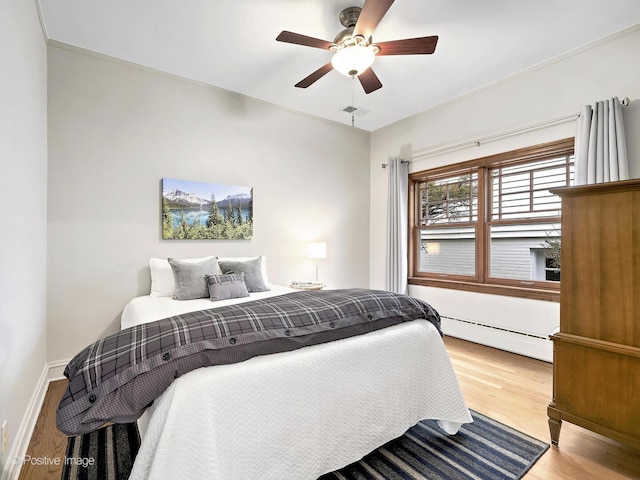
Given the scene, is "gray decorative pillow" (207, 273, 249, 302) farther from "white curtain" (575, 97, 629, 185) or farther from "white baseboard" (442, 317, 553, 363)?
"white curtain" (575, 97, 629, 185)

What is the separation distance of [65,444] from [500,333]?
371 centimetres

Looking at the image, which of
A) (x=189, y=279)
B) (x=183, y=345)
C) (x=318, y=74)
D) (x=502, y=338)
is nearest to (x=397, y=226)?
(x=502, y=338)

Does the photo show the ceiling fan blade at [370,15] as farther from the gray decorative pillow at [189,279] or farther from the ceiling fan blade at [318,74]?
the gray decorative pillow at [189,279]

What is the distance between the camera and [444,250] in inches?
164

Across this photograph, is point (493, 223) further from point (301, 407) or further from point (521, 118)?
point (301, 407)

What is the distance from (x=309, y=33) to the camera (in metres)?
2.61

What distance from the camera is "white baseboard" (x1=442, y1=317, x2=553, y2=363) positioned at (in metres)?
3.10

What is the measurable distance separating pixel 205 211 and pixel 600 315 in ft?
10.7

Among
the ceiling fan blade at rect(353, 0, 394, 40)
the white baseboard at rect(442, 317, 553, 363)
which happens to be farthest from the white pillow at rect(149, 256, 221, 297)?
the white baseboard at rect(442, 317, 553, 363)

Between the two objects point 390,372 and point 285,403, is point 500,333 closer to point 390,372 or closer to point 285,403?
point 390,372

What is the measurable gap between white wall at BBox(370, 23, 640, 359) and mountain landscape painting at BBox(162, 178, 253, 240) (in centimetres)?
219

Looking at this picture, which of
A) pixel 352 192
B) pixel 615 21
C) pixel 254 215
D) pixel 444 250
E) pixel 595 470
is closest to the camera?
pixel 595 470

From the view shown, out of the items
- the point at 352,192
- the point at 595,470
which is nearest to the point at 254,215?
the point at 352,192

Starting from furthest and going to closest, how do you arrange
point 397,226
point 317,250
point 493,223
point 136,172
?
point 397,226, point 317,250, point 493,223, point 136,172
